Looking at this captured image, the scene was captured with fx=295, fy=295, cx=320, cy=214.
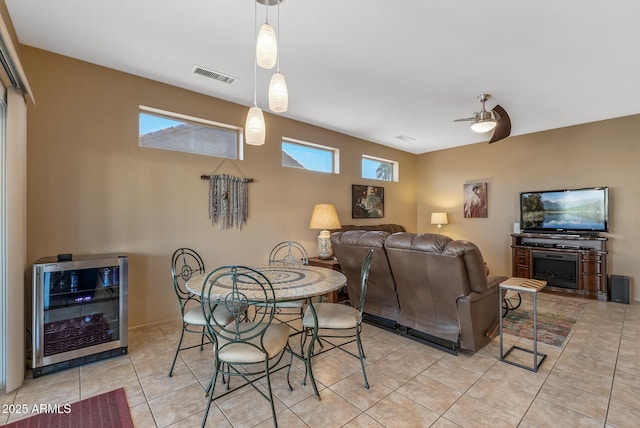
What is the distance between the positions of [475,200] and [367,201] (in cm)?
236

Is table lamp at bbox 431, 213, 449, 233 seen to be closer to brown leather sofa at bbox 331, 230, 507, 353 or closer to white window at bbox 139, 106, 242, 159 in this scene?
brown leather sofa at bbox 331, 230, 507, 353

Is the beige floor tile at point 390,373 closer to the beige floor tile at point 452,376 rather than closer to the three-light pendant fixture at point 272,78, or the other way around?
the beige floor tile at point 452,376

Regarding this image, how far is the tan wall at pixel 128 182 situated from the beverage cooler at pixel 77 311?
0.49 metres

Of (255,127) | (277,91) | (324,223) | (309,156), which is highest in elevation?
(309,156)

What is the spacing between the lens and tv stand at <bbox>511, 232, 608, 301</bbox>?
4.57 m

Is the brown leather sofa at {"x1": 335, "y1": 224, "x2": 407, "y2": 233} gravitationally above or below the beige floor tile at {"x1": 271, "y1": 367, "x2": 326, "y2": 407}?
above

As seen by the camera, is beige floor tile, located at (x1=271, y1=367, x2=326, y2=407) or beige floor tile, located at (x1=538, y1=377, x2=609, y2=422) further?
beige floor tile, located at (x1=271, y1=367, x2=326, y2=407)

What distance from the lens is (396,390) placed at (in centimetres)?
218

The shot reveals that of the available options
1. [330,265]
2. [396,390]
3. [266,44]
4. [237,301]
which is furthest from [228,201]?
[396,390]

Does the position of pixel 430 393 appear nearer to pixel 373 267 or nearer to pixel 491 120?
pixel 373 267

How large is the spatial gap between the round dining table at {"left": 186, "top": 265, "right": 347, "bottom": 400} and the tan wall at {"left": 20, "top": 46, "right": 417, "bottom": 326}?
1353 millimetres

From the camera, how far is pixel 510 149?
229 inches

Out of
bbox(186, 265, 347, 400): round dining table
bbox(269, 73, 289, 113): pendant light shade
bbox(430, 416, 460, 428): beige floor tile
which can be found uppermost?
bbox(269, 73, 289, 113): pendant light shade

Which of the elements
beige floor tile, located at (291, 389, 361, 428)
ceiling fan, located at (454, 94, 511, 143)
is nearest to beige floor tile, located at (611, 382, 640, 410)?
beige floor tile, located at (291, 389, 361, 428)
